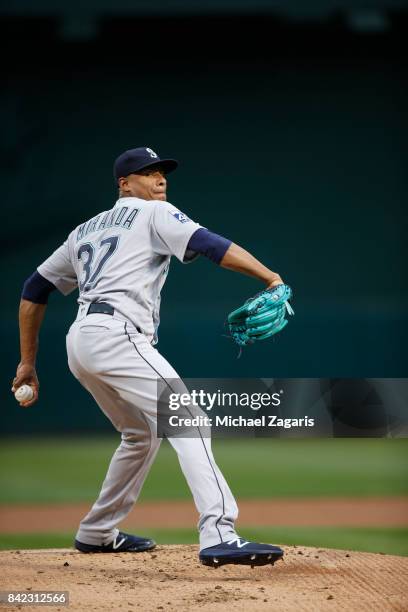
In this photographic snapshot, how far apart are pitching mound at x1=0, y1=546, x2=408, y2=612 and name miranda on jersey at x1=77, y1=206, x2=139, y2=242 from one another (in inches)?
47.7

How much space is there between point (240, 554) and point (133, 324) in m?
0.86

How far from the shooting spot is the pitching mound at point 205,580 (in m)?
2.99

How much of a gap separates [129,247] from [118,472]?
0.90m

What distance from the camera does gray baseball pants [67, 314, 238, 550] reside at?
3117 millimetres

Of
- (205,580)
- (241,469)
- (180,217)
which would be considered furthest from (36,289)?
(241,469)

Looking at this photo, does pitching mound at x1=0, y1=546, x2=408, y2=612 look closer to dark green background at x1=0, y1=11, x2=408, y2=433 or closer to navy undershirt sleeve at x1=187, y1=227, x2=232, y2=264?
navy undershirt sleeve at x1=187, y1=227, x2=232, y2=264

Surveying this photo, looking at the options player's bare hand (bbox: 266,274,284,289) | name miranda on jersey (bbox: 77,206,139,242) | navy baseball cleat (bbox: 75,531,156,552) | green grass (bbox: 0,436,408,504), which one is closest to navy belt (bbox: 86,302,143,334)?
Answer: name miranda on jersey (bbox: 77,206,139,242)

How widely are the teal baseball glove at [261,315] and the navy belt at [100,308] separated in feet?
1.35

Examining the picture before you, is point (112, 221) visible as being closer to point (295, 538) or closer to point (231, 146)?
point (295, 538)

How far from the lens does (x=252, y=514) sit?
5801 mm

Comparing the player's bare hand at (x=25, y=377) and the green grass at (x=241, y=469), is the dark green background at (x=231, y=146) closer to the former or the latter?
the green grass at (x=241, y=469)

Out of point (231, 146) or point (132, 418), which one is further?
point (231, 146)

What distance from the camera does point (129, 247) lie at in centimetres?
339

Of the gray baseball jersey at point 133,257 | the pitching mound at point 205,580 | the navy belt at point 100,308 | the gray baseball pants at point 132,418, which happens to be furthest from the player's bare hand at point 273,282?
the pitching mound at point 205,580
